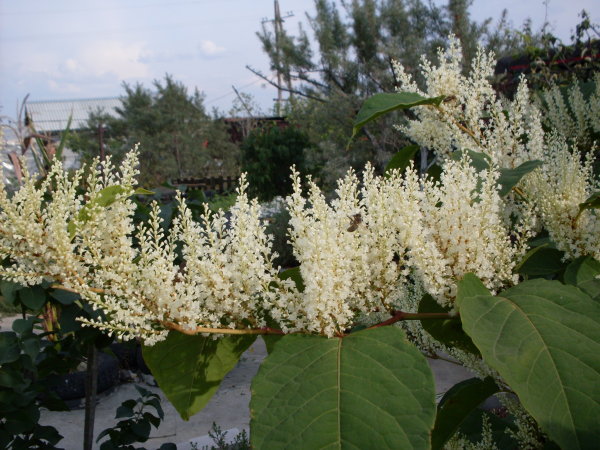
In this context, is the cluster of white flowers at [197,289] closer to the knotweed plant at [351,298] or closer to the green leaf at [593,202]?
the knotweed plant at [351,298]

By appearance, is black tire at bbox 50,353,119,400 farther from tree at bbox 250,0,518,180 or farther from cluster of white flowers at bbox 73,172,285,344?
tree at bbox 250,0,518,180

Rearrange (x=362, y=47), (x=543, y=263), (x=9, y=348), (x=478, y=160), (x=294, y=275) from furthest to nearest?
(x=362, y=47) < (x=9, y=348) < (x=478, y=160) < (x=543, y=263) < (x=294, y=275)

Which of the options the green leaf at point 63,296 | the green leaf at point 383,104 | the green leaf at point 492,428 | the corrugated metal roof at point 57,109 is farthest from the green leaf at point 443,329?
the corrugated metal roof at point 57,109

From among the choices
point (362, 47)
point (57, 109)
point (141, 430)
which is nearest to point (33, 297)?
point (141, 430)

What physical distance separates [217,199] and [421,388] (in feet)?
67.7

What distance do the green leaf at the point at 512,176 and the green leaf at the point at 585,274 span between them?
0.64ft

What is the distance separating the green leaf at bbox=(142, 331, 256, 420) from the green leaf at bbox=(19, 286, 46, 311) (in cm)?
158

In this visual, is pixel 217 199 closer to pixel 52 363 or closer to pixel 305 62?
pixel 305 62

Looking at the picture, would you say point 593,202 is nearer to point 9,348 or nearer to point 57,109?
point 9,348

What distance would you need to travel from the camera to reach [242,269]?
3.11 ft

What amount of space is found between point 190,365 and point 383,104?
0.74 m

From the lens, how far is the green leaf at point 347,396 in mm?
714

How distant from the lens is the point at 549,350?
0.77 metres

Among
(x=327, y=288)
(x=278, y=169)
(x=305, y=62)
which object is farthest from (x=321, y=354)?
(x=278, y=169)
